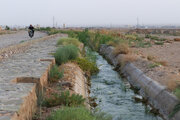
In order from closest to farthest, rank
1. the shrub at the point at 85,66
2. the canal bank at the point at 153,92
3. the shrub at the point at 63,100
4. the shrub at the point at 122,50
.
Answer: the shrub at the point at 63,100, the canal bank at the point at 153,92, the shrub at the point at 85,66, the shrub at the point at 122,50

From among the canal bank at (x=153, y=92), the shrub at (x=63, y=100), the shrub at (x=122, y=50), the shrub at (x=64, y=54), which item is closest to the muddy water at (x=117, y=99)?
the canal bank at (x=153, y=92)

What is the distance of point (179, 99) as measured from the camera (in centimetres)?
648

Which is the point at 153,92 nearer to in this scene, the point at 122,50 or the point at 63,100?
the point at 63,100

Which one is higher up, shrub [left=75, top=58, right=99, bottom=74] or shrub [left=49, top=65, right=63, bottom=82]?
shrub [left=49, top=65, right=63, bottom=82]

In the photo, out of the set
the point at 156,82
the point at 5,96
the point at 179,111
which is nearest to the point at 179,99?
the point at 179,111

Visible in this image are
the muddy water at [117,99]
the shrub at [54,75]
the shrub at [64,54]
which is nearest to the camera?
the muddy water at [117,99]

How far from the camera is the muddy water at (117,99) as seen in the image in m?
7.43

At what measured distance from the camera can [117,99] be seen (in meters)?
8.92

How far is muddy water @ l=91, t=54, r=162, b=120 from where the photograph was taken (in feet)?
24.4

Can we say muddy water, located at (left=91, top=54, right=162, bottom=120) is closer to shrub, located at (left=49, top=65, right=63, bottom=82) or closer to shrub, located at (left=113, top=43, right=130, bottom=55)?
shrub, located at (left=49, top=65, right=63, bottom=82)

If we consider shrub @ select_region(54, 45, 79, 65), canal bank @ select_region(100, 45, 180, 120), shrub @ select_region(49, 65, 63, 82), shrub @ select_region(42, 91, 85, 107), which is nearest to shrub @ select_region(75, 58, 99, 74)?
shrub @ select_region(54, 45, 79, 65)

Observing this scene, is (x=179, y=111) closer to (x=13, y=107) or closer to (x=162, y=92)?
(x=162, y=92)

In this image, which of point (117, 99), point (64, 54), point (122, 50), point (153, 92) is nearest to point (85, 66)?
point (64, 54)

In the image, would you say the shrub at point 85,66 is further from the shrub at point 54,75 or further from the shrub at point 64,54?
the shrub at point 54,75
